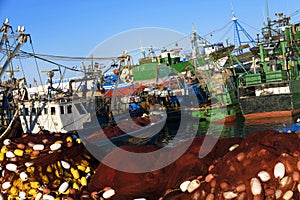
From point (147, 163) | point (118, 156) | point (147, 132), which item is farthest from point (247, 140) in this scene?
point (147, 132)

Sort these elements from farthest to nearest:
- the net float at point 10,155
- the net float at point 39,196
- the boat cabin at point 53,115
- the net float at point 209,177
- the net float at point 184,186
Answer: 1. the boat cabin at point 53,115
2. the net float at point 10,155
3. the net float at point 39,196
4. the net float at point 184,186
5. the net float at point 209,177

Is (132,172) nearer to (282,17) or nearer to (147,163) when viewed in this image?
(147,163)

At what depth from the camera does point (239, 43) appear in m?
44.8

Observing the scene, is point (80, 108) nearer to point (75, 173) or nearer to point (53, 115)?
point (53, 115)

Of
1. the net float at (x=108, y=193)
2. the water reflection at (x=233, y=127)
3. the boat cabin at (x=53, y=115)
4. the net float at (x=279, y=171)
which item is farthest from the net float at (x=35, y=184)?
the water reflection at (x=233, y=127)

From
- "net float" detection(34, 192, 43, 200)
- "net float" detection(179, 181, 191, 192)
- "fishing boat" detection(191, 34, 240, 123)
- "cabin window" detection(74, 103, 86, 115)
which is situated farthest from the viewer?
"fishing boat" detection(191, 34, 240, 123)

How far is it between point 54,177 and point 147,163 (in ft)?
4.47

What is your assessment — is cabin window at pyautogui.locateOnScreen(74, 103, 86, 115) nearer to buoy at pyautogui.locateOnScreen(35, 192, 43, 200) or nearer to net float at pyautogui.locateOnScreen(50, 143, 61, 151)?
net float at pyautogui.locateOnScreen(50, 143, 61, 151)

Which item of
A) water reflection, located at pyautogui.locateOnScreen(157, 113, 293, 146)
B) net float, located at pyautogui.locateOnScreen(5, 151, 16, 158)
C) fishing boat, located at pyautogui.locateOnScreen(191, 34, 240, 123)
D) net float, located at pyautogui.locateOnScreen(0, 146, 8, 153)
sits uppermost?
net float, located at pyautogui.locateOnScreen(0, 146, 8, 153)

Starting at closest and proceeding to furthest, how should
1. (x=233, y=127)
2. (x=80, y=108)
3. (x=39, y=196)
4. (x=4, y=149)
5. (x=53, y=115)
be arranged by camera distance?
1. (x=39, y=196)
2. (x=4, y=149)
3. (x=53, y=115)
4. (x=80, y=108)
5. (x=233, y=127)

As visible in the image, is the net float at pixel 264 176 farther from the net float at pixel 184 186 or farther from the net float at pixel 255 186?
the net float at pixel 184 186

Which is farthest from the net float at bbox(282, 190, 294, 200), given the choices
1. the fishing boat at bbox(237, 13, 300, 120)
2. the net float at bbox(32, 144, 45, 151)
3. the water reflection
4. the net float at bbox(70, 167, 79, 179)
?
the fishing boat at bbox(237, 13, 300, 120)

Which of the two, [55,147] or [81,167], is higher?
[55,147]

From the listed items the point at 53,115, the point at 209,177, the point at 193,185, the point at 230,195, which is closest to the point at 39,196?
the point at 193,185
